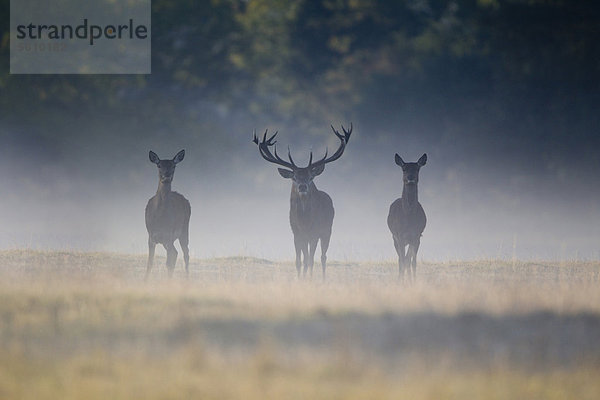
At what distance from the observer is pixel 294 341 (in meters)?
8.33

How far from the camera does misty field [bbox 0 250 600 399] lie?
22.7 ft

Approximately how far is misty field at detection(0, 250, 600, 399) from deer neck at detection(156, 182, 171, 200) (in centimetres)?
385

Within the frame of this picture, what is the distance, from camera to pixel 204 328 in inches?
344

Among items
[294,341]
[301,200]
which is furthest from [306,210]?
[294,341]

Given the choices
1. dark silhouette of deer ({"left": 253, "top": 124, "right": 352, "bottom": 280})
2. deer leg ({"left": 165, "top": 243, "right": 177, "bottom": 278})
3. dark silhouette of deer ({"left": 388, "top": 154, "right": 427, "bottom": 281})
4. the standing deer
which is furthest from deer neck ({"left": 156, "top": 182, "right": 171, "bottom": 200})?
dark silhouette of deer ({"left": 388, "top": 154, "right": 427, "bottom": 281})

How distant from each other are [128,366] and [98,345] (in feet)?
3.09

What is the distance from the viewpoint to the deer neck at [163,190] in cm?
1579

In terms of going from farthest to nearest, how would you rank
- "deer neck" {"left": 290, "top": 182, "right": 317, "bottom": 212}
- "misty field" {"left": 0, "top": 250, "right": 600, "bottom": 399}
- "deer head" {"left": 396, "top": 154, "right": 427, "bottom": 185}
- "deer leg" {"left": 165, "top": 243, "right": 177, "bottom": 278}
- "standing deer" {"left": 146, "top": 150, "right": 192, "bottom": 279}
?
"deer neck" {"left": 290, "top": 182, "right": 317, "bottom": 212}, "deer head" {"left": 396, "top": 154, "right": 427, "bottom": 185}, "standing deer" {"left": 146, "top": 150, "right": 192, "bottom": 279}, "deer leg" {"left": 165, "top": 243, "right": 177, "bottom": 278}, "misty field" {"left": 0, "top": 250, "right": 600, "bottom": 399}

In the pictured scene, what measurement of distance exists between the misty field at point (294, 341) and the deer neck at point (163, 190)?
3.85m

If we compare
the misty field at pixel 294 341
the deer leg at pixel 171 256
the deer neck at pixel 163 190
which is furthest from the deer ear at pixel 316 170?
the misty field at pixel 294 341

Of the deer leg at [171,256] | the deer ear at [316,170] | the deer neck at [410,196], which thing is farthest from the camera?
the deer ear at [316,170]

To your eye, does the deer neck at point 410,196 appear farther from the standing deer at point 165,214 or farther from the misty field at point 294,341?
the standing deer at point 165,214

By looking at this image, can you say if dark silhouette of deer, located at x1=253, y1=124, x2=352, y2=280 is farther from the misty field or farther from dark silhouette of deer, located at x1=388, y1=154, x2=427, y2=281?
the misty field

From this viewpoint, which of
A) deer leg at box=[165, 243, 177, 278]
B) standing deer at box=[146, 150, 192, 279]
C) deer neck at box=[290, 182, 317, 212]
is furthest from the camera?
deer neck at box=[290, 182, 317, 212]
